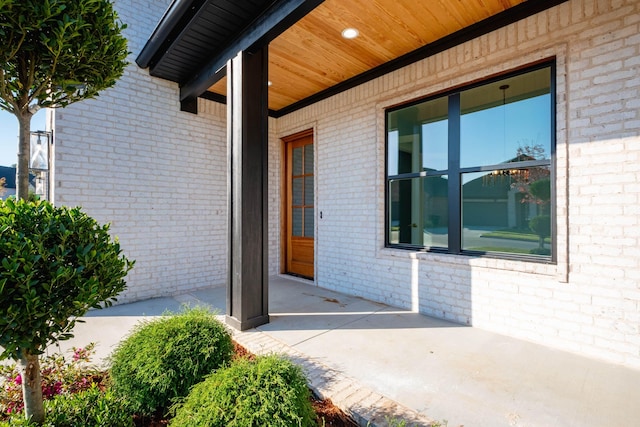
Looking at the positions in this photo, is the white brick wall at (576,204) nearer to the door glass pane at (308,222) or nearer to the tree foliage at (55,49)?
the door glass pane at (308,222)

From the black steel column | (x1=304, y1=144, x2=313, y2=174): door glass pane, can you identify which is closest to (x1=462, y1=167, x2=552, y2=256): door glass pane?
the black steel column

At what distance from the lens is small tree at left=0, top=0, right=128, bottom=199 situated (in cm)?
138

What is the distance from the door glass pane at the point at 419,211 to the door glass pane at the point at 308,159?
167 centimetres

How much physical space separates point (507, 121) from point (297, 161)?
3.26m

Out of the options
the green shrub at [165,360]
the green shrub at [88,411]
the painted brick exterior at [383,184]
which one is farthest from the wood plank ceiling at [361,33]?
the green shrub at [88,411]

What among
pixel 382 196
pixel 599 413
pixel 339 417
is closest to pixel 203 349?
pixel 339 417

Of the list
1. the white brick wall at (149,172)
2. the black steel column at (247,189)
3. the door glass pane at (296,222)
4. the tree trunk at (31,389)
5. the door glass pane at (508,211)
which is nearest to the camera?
the tree trunk at (31,389)

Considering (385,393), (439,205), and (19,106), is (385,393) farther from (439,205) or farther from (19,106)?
(19,106)

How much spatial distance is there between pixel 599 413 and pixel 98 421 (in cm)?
271

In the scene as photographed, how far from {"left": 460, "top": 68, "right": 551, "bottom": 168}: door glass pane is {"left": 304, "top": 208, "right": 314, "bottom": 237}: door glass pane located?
2508 mm

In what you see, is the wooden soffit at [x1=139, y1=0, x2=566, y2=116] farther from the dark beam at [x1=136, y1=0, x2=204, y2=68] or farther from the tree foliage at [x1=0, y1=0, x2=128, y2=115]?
the tree foliage at [x1=0, y1=0, x2=128, y2=115]

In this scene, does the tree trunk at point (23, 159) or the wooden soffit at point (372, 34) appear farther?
the wooden soffit at point (372, 34)

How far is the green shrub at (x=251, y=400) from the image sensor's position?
1.30m

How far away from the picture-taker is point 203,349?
1868 millimetres
